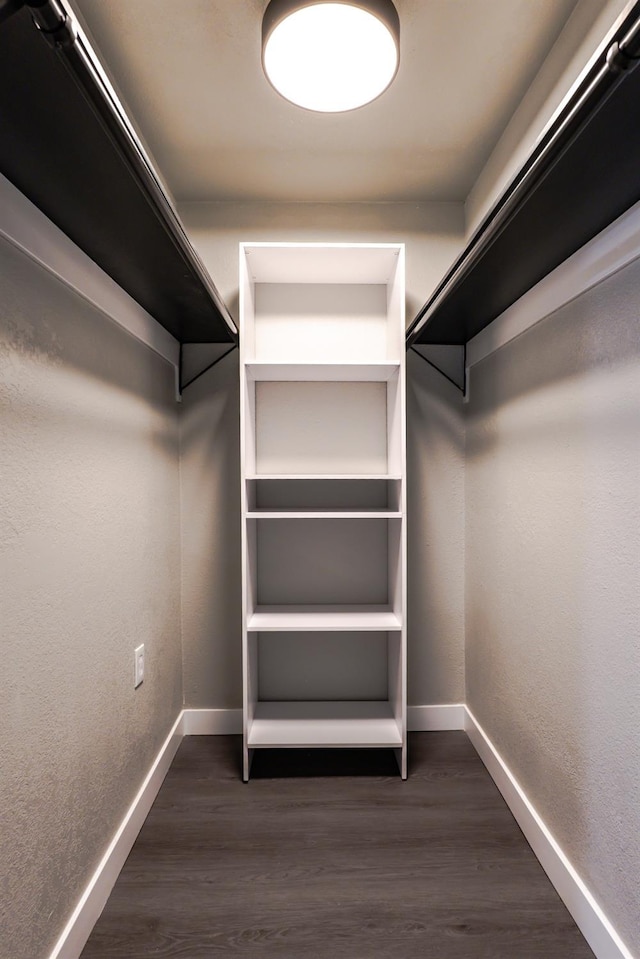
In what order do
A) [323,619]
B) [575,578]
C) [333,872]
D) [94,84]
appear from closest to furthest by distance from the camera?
[94,84] → [575,578] → [333,872] → [323,619]

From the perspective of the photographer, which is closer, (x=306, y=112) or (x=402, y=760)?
(x=306, y=112)

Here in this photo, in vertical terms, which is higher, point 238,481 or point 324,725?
point 238,481

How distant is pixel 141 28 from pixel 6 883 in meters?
1.89

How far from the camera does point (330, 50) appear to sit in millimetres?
1215

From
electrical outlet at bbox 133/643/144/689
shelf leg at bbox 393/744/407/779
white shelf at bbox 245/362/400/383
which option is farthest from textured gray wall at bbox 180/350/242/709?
shelf leg at bbox 393/744/407/779

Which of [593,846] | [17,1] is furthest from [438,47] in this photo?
[593,846]

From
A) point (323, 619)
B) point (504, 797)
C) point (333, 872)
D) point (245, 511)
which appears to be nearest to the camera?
point (333, 872)

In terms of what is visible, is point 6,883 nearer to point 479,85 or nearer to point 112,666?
point 112,666

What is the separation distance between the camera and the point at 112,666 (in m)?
1.41

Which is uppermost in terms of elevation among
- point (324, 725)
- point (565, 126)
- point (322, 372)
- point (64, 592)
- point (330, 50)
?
point (330, 50)

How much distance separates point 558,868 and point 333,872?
0.59 m

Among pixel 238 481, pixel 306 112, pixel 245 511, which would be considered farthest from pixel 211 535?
pixel 306 112

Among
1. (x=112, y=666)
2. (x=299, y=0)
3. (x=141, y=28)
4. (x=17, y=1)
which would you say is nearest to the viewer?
(x=17, y=1)

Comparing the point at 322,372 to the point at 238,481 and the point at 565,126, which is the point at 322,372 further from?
the point at 565,126
